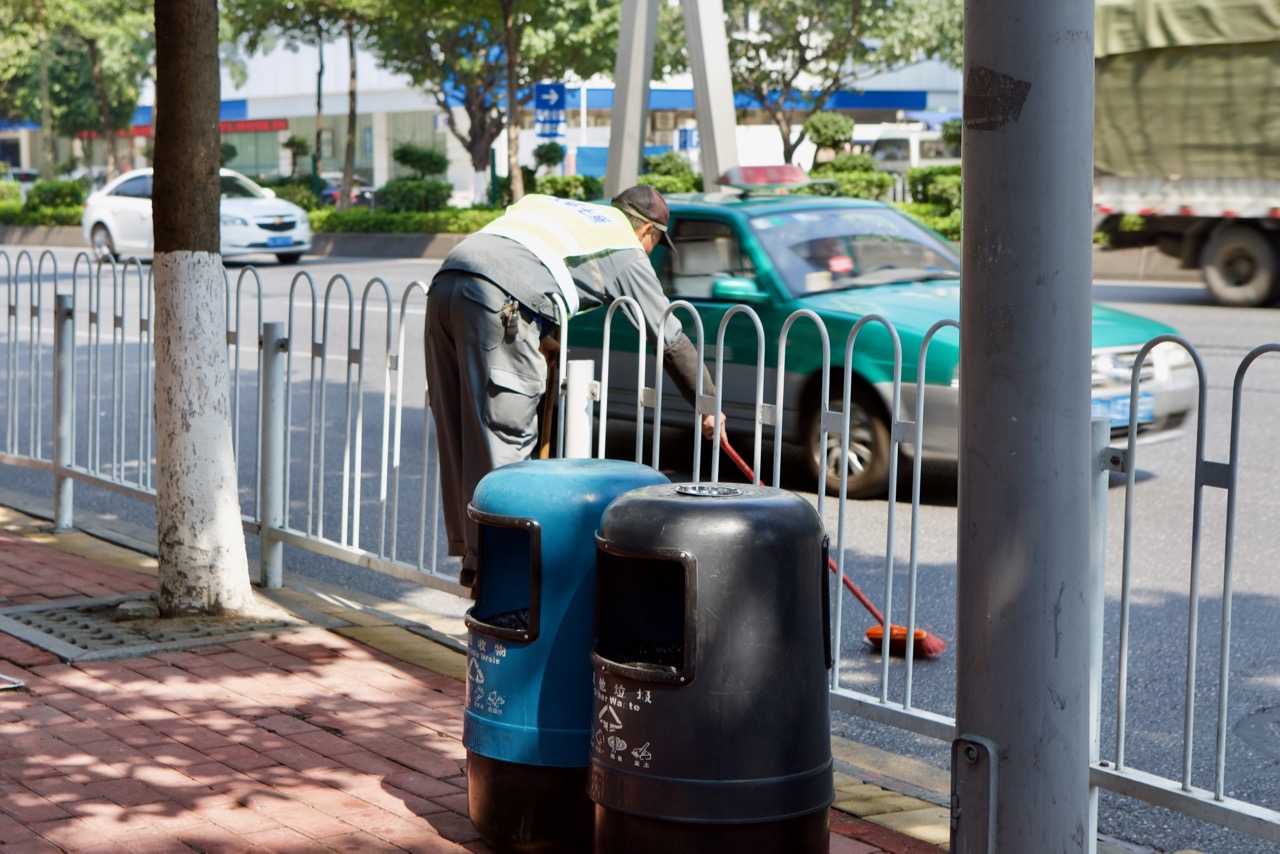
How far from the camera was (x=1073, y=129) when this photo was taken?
292cm

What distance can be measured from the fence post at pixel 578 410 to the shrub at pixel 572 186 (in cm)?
2438

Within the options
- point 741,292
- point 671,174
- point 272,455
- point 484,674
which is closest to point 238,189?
point 671,174

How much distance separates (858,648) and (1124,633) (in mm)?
2193

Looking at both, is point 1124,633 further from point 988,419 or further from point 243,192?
point 243,192

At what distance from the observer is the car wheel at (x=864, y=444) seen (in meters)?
8.28

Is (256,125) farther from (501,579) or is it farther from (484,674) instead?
(484,674)

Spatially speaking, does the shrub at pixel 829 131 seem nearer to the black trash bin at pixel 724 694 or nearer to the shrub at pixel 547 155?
the shrub at pixel 547 155

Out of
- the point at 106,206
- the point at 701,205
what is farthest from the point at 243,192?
the point at 701,205

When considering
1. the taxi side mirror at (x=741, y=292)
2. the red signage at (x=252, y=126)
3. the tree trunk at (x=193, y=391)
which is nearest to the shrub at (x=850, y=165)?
the taxi side mirror at (x=741, y=292)

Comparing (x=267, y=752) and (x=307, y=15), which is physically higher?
(x=307, y=15)

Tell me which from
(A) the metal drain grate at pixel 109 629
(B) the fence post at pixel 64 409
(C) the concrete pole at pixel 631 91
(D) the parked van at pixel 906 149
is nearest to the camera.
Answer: (A) the metal drain grate at pixel 109 629

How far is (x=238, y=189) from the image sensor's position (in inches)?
1056

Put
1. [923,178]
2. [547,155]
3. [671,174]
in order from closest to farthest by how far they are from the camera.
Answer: [923,178], [671,174], [547,155]

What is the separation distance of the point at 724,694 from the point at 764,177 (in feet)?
27.4
